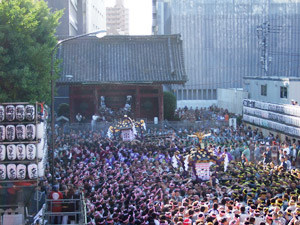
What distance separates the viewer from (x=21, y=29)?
1973 centimetres

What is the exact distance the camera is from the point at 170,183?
1891cm

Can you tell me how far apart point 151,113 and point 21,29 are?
2189cm

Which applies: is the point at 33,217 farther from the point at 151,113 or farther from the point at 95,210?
the point at 151,113

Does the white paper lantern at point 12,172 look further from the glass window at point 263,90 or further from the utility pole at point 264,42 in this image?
the utility pole at point 264,42

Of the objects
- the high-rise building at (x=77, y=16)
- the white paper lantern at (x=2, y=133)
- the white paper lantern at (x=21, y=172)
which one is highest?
the high-rise building at (x=77, y=16)

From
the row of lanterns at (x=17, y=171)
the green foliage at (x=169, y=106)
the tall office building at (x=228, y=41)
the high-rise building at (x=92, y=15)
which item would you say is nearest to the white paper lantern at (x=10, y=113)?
the row of lanterns at (x=17, y=171)

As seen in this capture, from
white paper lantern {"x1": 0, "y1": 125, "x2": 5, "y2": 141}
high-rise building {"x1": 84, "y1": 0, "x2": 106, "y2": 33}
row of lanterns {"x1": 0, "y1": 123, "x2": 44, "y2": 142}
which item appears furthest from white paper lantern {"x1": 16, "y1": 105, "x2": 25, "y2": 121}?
high-rise building {"x1": 84, "y1": 0, "x2": 106, "y2": 33}

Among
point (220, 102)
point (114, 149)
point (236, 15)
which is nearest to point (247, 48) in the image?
point (236, 15)

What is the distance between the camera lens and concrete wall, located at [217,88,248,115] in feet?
146

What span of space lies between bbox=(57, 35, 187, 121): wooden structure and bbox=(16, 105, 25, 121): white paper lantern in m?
23.2

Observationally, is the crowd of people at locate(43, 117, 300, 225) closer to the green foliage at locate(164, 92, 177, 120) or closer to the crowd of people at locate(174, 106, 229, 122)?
the crowd of people at locate(174, 106, 229, 122)

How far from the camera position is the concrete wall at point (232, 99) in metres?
44.4

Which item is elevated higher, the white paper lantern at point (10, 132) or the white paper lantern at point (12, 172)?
the white paper lantern at point (10, 132)

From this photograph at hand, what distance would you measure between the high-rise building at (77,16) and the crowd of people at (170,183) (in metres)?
24.2
